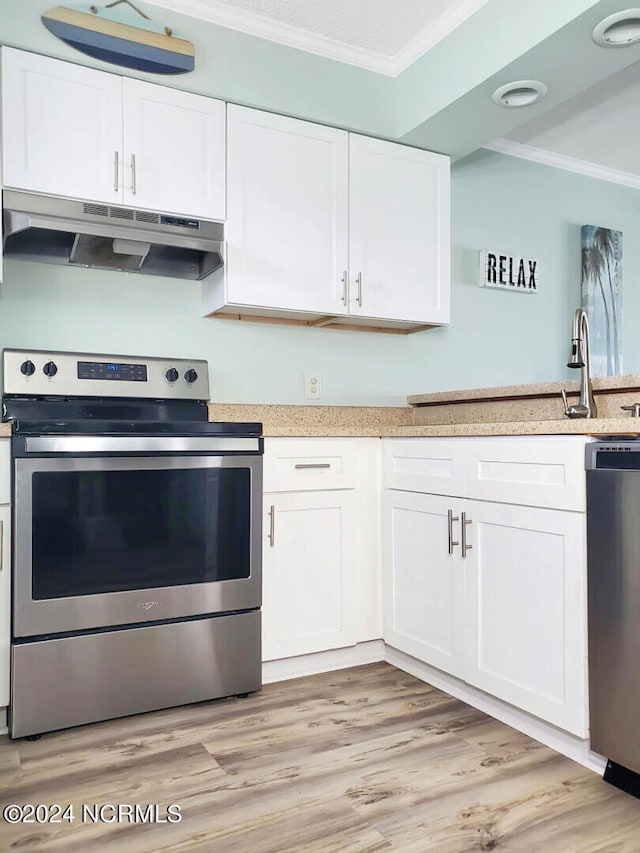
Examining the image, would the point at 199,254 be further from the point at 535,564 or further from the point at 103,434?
the point at 535,564

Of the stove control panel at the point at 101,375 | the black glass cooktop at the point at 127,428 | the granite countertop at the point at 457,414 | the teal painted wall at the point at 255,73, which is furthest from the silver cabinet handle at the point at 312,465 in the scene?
the teal painted wall at the point at 255,73

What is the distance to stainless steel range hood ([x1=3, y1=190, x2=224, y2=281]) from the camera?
7.18ft

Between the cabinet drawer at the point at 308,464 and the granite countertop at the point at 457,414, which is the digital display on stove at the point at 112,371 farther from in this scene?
the cabinet drawer at the point at 308,464

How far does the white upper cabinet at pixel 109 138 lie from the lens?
218cm

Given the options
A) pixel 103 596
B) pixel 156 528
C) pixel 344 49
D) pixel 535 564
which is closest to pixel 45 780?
pixel 103 596

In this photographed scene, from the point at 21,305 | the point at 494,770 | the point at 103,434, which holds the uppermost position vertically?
the point at 21,305

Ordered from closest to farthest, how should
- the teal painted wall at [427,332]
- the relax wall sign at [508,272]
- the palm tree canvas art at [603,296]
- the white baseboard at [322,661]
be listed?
the white baseboard at [322,661]
the teal painted wall at [427,332]
the relax wall sign at [508,272]
the palm tree canvas art at [603,296]

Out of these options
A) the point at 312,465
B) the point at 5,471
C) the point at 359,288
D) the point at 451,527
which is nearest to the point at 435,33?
the point at 359,288

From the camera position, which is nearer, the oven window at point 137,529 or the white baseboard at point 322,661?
the oven window at point 137,529

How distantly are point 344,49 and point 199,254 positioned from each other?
3.35ft

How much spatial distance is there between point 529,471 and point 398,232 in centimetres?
136

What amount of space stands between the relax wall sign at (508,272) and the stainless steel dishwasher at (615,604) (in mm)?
1885

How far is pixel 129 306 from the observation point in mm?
2633

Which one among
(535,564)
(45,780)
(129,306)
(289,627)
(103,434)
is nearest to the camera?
(45,780)
